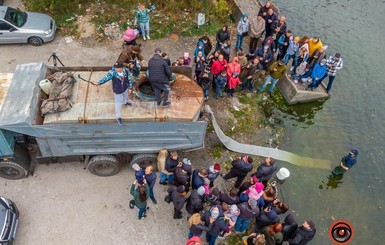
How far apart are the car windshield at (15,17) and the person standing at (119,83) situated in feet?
21.4

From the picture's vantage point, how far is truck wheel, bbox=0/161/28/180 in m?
8.51

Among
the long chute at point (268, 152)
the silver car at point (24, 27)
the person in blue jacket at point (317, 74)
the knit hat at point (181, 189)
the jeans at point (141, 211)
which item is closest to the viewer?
the knit hat at point (181, 189)

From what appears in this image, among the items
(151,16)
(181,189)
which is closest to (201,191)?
(181,189)

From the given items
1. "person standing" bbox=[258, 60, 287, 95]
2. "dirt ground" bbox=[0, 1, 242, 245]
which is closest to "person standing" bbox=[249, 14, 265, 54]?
"person standing" bbox=[258, 60, 287, 95]

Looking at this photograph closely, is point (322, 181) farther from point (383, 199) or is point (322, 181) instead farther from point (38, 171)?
point (38, 171)

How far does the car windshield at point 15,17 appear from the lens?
1211cm

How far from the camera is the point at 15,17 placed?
1238 centimetres

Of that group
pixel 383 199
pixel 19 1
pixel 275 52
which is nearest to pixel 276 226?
pixel 383 199

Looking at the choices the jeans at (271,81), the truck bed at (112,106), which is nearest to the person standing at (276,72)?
the jeans at (271,81)

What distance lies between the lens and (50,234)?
27.2ft

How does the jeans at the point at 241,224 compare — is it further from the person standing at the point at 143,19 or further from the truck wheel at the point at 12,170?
the person standing at the point at 143,19

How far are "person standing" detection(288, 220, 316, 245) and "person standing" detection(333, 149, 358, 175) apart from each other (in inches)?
120

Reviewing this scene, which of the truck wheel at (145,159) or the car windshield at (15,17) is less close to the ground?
the car windshield at (15,17)

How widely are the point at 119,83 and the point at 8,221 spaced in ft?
13.3
